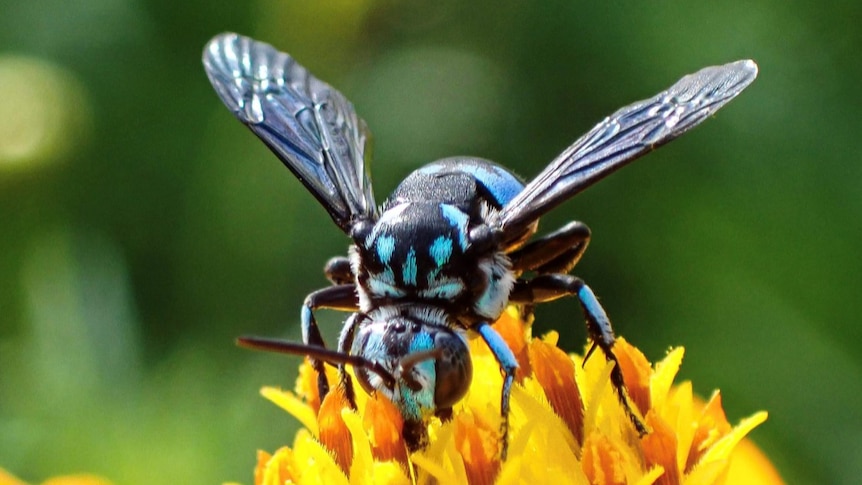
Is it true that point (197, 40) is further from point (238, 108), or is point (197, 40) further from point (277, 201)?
point (238, 108)

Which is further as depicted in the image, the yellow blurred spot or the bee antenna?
the yellow blurred spot

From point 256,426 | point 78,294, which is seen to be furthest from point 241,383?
point 78,294

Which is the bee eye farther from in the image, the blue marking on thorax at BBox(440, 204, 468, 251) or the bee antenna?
the blue marking on thorax at BBox(440, 204, 468, 251)

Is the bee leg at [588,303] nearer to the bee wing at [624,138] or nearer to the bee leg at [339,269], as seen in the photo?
the bee wing at [624,138]

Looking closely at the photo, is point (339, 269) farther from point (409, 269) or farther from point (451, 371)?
point (451, 371)

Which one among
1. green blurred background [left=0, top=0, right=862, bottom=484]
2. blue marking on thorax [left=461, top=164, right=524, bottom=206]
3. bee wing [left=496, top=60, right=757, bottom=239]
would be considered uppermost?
bee wing [left=496, top=60, right=757, bottom=239]

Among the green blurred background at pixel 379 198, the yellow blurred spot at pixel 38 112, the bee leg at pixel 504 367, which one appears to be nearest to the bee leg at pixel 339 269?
the bee leg at pixel 504 367

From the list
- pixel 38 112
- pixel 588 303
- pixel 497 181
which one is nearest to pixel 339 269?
pixel 497 181

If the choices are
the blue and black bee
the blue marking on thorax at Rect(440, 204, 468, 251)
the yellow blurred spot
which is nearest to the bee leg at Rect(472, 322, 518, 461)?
the blue and black bee
